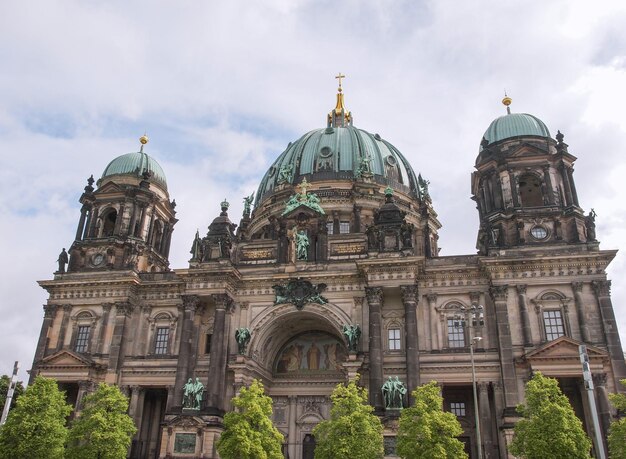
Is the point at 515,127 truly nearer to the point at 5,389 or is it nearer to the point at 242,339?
the point at 242,339

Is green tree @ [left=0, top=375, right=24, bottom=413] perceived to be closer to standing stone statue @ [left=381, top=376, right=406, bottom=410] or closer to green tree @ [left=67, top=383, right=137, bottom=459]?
green tree @ [left=67, top=383, right=137, bottom=459]

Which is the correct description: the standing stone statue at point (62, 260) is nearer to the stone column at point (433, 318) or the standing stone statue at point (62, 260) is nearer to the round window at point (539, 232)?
the stone column at point (433, 318)

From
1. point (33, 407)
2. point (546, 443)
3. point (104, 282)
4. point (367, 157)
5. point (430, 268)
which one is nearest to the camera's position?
point (546, 443)

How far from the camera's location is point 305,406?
40.8m

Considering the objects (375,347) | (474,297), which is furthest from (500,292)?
(375,347)

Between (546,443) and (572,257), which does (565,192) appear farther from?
(546,443)

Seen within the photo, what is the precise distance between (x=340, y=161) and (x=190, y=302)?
21.9 m

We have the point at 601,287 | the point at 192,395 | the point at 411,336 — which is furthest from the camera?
the point at 192,395

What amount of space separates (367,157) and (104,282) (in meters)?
25.9

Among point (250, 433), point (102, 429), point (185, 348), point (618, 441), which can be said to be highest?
point (185, 348)

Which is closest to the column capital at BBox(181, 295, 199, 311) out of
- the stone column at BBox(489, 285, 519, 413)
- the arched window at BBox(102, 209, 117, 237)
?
the arched window at BBox(102, 209, 117, 237)

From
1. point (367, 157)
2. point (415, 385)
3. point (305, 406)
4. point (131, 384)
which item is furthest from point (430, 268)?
point (131, 384)

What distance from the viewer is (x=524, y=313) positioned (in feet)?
116

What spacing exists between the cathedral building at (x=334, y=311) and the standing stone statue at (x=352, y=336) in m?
0.09
